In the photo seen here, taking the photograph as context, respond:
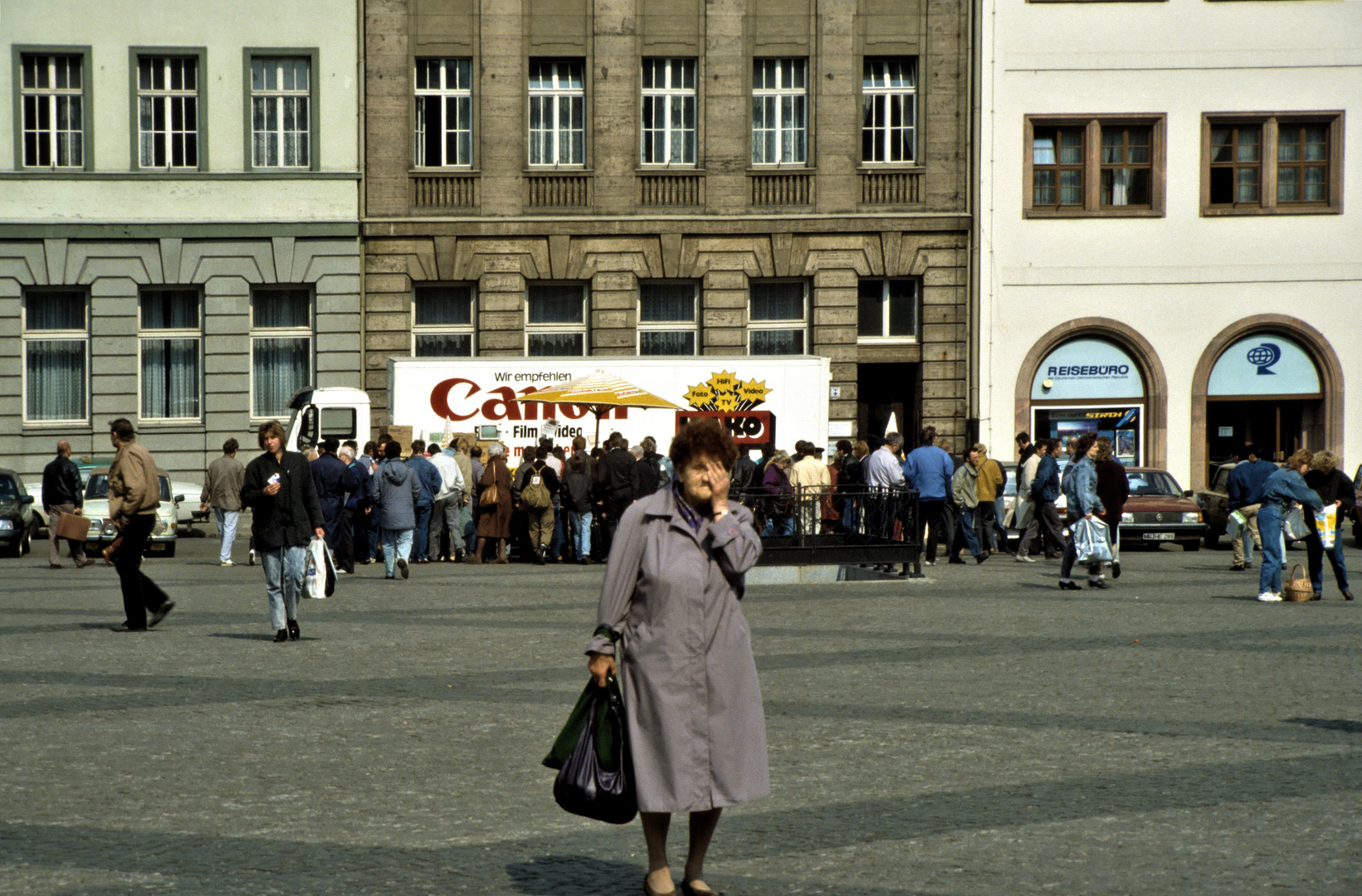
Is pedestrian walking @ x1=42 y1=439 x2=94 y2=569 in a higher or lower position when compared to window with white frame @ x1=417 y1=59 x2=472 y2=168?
lower

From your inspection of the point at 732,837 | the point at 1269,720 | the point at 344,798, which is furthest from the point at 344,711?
the point at 1269,720

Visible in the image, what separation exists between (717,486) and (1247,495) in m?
16.8

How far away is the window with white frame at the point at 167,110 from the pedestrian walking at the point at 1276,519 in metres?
22.4

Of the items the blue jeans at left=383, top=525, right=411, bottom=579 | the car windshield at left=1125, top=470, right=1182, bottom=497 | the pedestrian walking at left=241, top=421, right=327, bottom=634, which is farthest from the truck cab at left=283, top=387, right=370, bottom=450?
the pedestrian walking at left=241, top=421, right=327, bottom=634

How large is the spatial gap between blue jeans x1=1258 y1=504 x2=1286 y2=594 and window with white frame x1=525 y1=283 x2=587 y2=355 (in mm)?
17704

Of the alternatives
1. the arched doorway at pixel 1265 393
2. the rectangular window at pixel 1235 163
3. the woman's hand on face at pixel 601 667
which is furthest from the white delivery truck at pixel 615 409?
the woman's hand on face at pixel 601 667

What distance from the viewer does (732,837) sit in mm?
6723

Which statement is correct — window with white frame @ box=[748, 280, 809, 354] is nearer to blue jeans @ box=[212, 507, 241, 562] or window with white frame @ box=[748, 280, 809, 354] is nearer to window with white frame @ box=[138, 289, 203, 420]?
window with white frame @ box=[138, 289, 203, 420]

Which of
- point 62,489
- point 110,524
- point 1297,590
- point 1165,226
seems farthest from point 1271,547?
point 110,524

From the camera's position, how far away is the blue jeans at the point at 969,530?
919 inches

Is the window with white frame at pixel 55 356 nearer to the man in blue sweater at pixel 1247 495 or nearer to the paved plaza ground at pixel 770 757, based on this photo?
the paved plaza ground at pixel 770 757

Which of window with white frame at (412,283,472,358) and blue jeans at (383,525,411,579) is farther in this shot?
window with white frame at (412,283,472,358)

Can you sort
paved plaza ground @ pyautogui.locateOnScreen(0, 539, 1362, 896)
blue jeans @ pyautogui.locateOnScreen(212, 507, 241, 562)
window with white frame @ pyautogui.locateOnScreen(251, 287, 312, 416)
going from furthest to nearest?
window with white frame @ pyautogui.locateOnScreen(251, 287, 312, 416), blue jeans @ pyautogui.locateOnScreen(212, 507, 241, 562), paved plaza ground @ pyautogui.locateOnScreen(0, 539, 1362, 896)

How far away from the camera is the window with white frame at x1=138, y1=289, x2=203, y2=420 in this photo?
32312mm
